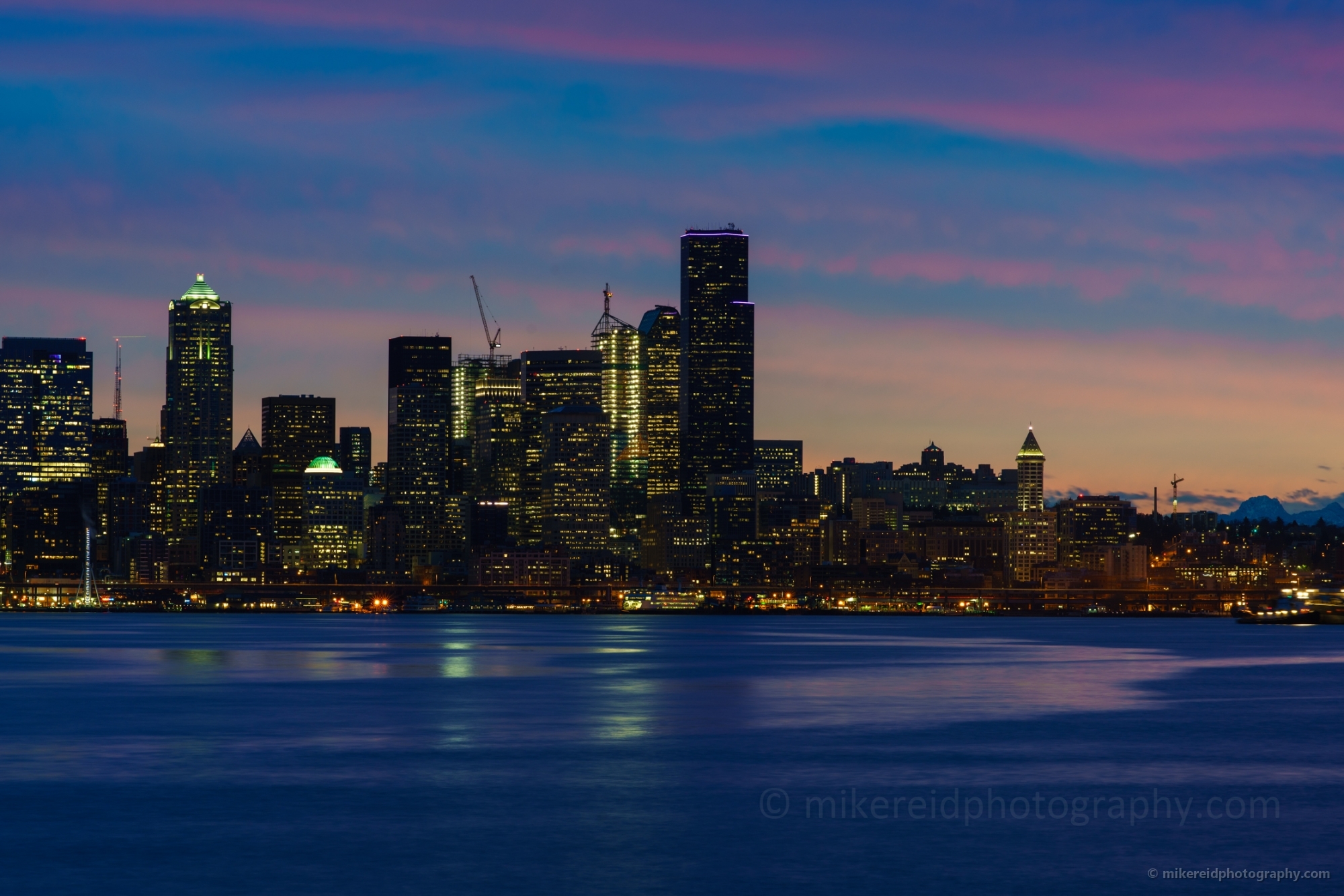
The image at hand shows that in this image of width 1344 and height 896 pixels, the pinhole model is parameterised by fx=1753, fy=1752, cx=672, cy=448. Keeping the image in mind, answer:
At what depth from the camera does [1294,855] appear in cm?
3916

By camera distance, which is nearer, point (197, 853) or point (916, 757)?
point (197, 853)

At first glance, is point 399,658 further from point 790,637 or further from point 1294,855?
point 1294,855

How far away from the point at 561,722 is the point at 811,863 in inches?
1374

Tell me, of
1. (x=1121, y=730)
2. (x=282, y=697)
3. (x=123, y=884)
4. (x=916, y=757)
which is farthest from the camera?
(x=282, y=697)

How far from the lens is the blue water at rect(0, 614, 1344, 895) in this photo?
37.5m

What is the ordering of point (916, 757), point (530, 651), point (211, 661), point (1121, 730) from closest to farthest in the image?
point (916, 757), point (1121, 730), point (211, 661), point (530, 651)

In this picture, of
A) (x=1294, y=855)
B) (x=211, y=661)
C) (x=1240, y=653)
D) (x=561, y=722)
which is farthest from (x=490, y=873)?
(x=1240, y=653)

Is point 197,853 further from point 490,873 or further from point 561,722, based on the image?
point 561,722

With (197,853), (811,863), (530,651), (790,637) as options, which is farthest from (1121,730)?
(790,637)

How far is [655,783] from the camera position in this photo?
51.6 meters

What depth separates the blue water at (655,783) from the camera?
37.5 m

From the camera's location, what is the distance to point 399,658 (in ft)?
437

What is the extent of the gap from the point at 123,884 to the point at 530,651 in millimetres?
113531

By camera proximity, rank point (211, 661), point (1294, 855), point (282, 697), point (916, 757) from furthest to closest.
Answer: point (211, 661), point (282, 697), point (916, 757), point (1294, 855)
